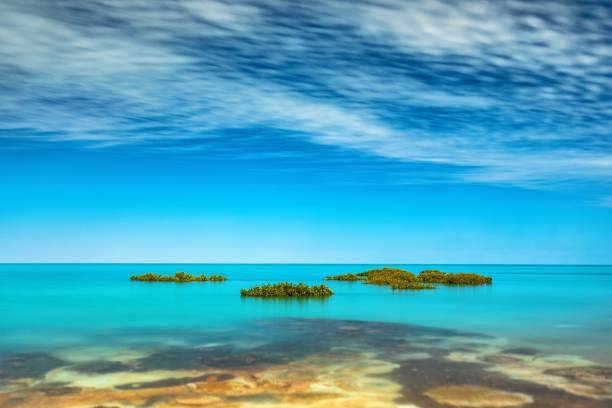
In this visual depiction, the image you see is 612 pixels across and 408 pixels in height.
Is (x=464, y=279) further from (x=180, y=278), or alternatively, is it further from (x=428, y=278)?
(x=180, y=278)

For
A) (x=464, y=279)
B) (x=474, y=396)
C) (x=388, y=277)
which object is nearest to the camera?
(x=474, y=396)

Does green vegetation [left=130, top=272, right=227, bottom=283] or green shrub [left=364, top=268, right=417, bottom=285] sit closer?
green shrub [left=364, top=268, right=417, bottom=285]

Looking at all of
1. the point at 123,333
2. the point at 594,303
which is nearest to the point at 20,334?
the point at 123,333

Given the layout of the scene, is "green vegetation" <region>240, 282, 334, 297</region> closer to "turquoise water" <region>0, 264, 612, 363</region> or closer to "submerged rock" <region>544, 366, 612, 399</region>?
"turquoise water" <region>0, 264, 612, 363</region>

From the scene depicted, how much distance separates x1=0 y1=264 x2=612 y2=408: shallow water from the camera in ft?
41.2

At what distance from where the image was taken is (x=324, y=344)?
19.5 metres

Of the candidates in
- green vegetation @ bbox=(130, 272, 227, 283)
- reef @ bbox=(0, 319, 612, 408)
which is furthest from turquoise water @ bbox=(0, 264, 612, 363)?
green vegetation @ bbox=(130, 272, 227, 283)

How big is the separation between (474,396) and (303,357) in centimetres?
610

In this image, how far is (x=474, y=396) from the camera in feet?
40.7

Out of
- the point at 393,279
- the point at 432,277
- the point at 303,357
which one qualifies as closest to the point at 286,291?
the point at 393,279

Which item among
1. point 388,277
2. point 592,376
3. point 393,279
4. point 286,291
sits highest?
point 388,277

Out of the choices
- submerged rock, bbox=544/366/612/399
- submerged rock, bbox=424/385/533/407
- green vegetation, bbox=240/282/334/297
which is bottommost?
submerged rock, bbox=544/366/612/399

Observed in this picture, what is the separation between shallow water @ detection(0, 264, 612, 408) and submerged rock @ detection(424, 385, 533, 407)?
5 cm

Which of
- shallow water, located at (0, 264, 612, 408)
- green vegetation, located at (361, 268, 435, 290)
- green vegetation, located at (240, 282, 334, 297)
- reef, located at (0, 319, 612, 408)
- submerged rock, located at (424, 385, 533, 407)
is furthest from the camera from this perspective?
green vegetation, located at (361, 268, 435, 290)
